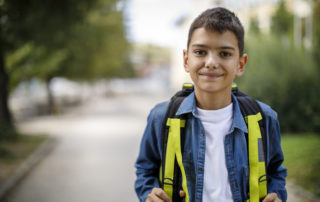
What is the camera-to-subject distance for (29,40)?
9836 millimetres

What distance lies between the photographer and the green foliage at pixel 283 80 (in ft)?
36.6

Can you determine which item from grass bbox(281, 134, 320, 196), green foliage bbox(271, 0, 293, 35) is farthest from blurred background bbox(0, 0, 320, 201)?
green foliage bbox(271, 0, 293, 35)

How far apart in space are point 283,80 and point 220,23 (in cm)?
1037

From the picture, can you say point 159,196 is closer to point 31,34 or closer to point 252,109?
point 252,109

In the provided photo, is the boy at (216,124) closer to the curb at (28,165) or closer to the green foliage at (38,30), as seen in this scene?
the curb at (28,165)

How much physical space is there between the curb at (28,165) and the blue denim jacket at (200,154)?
4.80m

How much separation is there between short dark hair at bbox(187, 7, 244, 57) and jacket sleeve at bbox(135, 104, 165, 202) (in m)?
0.49

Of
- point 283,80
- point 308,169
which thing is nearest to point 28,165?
point 308,169

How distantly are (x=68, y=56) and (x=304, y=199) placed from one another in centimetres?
1541

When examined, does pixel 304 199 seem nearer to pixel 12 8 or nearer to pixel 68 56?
pixel 12 8

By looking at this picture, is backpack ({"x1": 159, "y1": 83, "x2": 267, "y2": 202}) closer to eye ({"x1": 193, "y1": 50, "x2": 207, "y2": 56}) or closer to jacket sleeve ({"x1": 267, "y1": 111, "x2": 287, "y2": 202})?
jacket sleeve ({"x1": 267, "y1": 111, "x2": 287, "y2": 202})

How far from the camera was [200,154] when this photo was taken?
1740mm

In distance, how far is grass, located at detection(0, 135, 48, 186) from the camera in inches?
289

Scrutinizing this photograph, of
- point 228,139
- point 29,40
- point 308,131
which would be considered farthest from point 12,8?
point 308,131
